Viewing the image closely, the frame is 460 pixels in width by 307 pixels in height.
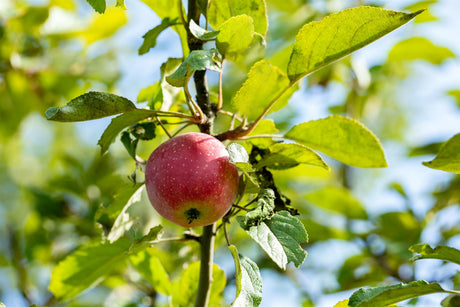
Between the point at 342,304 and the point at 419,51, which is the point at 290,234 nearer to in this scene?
the point at 342,304

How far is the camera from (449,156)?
78 centimetres

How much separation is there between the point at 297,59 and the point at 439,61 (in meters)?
1.35

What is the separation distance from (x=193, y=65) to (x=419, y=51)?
5.14 ft

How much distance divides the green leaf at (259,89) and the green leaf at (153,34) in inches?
8.9

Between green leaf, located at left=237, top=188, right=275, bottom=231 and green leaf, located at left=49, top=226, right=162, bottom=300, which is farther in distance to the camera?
green leaf, located at left=49, top=226, right=162, bottom=300

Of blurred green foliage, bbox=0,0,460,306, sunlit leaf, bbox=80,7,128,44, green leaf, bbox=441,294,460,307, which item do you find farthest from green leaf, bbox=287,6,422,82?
sunlit leaf, bbox=80,7,128,44

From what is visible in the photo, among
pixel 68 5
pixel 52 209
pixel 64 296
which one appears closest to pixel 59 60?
pixel 68 5

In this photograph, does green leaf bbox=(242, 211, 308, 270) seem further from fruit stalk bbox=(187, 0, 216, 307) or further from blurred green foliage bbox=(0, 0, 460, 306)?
blurred green foliage bbox=(0, 0, 460, 306)

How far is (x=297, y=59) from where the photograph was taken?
0.89 meters

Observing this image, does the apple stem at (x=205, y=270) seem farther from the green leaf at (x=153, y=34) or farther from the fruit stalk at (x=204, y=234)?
the green leaf at (x=153, y=34)

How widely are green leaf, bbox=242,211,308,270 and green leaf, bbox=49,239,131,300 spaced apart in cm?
49

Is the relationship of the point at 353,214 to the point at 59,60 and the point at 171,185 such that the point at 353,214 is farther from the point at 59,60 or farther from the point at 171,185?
the point at 59,60

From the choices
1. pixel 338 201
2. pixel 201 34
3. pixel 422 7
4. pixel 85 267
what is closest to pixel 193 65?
pixel 201 34

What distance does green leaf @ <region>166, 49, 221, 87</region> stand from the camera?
75cm
